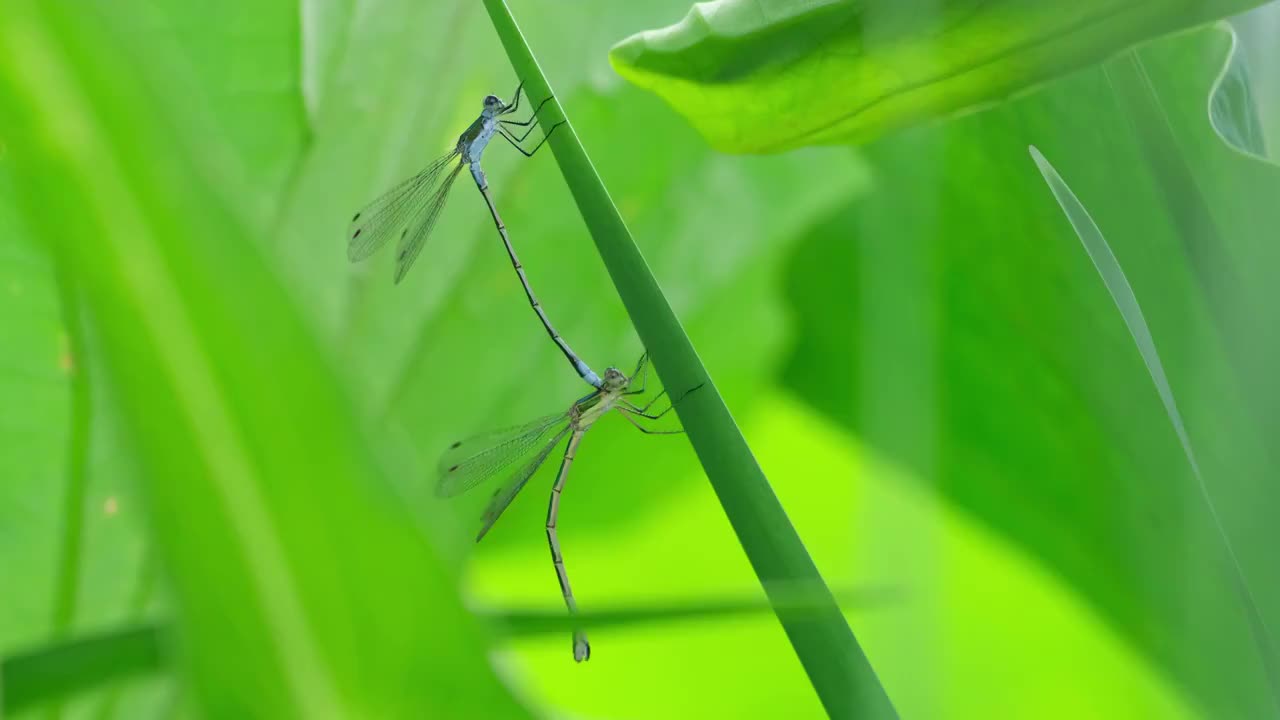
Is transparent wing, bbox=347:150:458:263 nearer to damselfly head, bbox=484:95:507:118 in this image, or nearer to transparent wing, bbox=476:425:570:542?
damselfly head, bbox=484:95:507:118

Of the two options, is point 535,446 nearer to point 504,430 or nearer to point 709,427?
point 504,430

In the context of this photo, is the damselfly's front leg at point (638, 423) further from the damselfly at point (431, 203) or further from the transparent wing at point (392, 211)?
the transparent wing at point (392, 211)

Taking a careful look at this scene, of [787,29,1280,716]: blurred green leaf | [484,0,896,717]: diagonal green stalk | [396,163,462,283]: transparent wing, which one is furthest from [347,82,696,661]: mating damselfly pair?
[484,0,896,717]: diagonal green stalk

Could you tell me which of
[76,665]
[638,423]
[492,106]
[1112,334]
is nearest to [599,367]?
[638,423]

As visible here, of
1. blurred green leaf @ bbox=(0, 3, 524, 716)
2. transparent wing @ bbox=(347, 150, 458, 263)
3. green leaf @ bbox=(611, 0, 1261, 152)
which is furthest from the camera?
transparent wing @ bbox=(347, 150, 458, 263)

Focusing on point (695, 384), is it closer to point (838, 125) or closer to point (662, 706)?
point (838, 125)

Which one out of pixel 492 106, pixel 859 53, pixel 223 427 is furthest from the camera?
pixel 492 106

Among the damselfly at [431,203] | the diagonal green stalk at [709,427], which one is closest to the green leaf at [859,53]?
the diagonal green stalk at [709,427]
